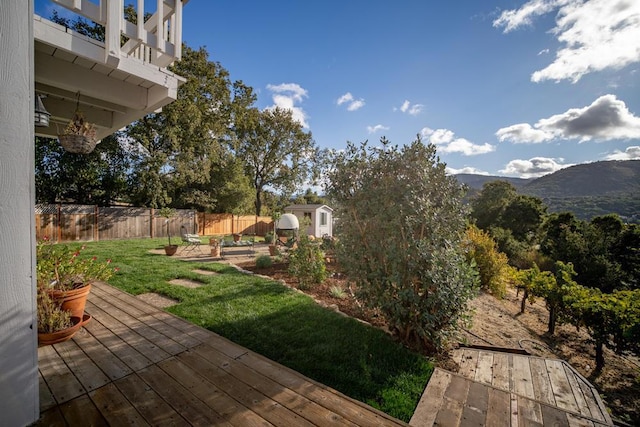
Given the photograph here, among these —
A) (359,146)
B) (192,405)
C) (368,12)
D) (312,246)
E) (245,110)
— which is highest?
(245,110)

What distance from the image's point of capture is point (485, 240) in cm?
809

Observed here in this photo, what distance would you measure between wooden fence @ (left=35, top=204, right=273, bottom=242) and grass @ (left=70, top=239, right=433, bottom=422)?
373 inches

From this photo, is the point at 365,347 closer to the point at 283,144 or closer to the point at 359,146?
the point at 359,146

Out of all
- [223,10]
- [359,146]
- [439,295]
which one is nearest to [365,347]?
[439,295]

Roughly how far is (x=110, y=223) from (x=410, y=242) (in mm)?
16379

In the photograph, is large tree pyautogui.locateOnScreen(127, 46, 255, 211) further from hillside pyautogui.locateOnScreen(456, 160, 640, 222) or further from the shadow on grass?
hillside pyautogui.locateOnScreen(456, 160, 640, 222)

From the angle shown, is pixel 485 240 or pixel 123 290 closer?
pixel 123 290

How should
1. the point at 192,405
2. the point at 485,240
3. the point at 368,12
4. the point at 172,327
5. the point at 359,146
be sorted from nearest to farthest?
1. the point at 192,405
2. the point at 172,327
3. the point at 359,146
4. the point at 368,12
5. the point at 485,240

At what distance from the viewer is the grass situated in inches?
94.5

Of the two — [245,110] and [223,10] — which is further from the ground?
[245,110]

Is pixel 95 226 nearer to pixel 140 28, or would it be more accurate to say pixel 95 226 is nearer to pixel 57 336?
pixel 57 336

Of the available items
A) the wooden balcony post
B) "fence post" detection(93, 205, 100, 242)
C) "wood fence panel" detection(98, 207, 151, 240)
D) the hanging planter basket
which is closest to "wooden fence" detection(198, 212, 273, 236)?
"wood fence panel" detection(98, 207, 151, 240)

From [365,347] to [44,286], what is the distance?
3.65 m

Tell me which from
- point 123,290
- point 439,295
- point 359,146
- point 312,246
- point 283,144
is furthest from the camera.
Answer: point 283,144
